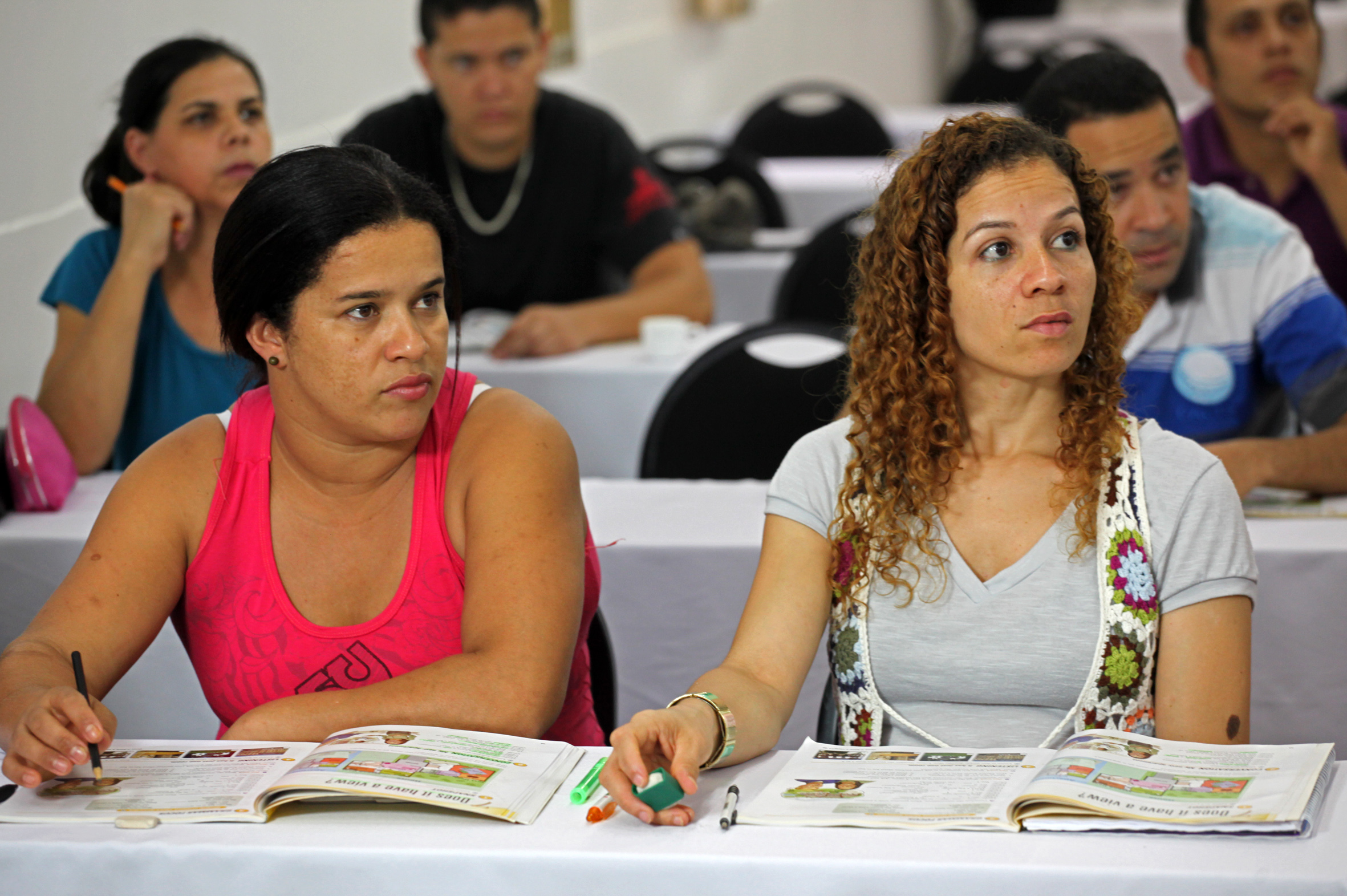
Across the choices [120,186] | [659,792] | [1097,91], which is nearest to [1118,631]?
[659,792]

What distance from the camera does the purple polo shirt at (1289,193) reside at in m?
2.79

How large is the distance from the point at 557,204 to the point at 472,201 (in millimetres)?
201

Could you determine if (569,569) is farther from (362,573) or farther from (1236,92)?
(1236,92)

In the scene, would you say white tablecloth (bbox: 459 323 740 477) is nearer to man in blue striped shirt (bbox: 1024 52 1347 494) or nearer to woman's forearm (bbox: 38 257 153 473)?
woman's forearm (bbox: 38 257 153 473)

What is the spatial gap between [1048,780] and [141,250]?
1.73 metres

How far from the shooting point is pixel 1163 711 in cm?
132

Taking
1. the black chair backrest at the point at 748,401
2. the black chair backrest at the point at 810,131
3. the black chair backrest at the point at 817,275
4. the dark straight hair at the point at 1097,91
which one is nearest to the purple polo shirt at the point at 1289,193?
the dark straight hair at the point at 1097,91

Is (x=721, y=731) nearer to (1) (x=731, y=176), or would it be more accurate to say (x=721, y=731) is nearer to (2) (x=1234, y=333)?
(2) (x=1234, y=333)

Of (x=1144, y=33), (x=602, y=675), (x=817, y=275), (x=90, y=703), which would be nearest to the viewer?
(x=90, y=703)

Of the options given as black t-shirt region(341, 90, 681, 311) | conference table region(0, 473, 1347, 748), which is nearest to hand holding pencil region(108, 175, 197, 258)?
conference table region(0, 473, 1347, 748)

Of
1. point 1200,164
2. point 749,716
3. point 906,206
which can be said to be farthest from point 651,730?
point 1200,164

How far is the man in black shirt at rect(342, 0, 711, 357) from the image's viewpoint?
304 centimetres

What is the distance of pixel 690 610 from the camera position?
75.0 inches

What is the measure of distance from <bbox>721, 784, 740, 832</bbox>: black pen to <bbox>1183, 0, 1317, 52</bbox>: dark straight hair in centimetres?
235
